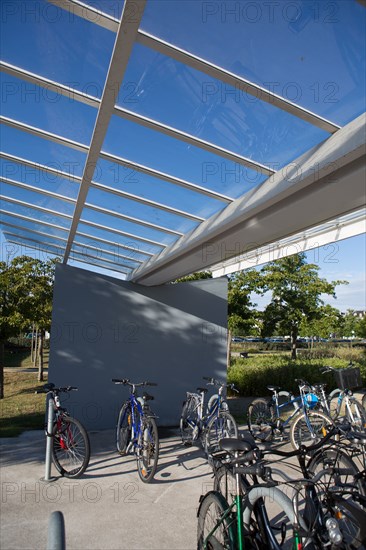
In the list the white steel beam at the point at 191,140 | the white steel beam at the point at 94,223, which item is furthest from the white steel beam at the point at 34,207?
the white steel beam at the point at 191,140

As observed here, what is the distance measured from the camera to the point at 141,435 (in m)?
5.58

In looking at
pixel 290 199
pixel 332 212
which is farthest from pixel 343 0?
pixel 332 212

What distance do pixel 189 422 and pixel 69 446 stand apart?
2054mm

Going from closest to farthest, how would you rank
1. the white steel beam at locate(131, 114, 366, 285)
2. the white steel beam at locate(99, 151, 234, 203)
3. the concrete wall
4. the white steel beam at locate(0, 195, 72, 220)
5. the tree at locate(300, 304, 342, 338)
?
1. the white steel beam at locate(131, 114, 366, 285)
2. the white steel beam at locate(99, 151, 234, 203)
3. the white steel beam at locate(0, 195, 72, 220)
4. the concrete wall
5. the tree at locate(300, 304, 342, 338)

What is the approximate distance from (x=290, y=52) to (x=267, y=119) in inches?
27.0

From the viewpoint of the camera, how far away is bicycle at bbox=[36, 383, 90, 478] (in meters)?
→ 5.43

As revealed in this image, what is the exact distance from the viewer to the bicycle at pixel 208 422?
639 cm

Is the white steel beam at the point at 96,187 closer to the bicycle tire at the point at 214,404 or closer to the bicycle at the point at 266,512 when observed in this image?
the bicycle tire at the point at 214,404

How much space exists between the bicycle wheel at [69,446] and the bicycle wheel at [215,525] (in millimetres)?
2542

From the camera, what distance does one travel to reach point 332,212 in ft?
14.2

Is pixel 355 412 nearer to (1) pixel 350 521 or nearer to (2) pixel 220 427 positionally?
(2) pixel 220 427

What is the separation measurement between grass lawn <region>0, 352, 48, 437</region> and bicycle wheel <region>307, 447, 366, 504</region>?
5858 millimetres

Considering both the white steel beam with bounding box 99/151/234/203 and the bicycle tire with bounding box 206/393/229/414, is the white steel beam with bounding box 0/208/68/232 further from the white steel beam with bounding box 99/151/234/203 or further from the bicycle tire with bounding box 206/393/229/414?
the bicycle tire with bounding box 206/393/229/414

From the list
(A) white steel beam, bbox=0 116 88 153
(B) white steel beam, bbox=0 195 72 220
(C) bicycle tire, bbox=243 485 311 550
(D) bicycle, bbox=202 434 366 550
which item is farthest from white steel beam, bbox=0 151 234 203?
(C) bicycle tire, bbox=243 485 311 550
